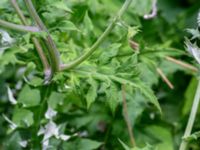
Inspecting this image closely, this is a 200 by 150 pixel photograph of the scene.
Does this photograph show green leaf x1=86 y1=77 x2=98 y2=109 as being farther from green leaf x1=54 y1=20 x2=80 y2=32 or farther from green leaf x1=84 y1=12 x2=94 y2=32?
green leaf x1=84 y1=12 x2=94 y2=32

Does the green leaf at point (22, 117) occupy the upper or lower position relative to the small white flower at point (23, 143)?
upper

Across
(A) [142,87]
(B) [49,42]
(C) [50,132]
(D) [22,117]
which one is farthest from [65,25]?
(D) [22,117]

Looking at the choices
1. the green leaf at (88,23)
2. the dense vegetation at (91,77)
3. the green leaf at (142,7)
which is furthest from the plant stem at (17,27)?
the green leaf at (142,7)

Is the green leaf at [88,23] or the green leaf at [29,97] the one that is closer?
the green leaf at [88,23]

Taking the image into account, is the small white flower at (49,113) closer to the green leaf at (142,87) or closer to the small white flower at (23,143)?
the small white flower at (23,143)

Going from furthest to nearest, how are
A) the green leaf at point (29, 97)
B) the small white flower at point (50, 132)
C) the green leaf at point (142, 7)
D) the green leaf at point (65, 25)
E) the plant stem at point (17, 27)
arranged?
the green leaf at point (142, 7) → the green leaf at point (29, 97) → the small white flower at point (50, 132) → the green leaf at point (65, 25) → the plant stem at point (17, 27)

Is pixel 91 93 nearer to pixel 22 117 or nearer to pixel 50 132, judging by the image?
pixel 50 132

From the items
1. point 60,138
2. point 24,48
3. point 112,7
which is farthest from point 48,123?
point 112,7
